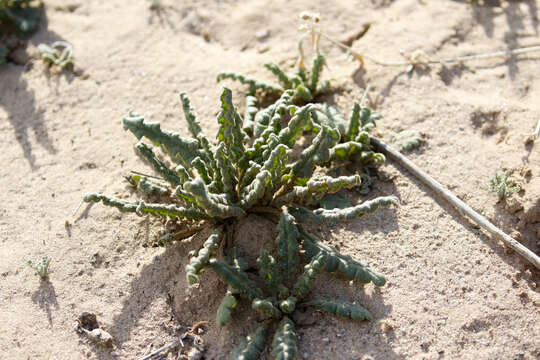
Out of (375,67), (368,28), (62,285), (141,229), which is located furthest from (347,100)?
(62,285)

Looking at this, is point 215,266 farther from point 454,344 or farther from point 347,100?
point 347,100

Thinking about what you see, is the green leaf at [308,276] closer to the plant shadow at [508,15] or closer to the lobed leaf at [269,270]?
Answer: the lobed leaf at [269,270]

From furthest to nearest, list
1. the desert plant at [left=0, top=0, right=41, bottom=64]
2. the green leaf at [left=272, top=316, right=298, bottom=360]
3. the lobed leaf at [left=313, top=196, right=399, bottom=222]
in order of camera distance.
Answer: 1. the desert plant at [left=0, top=0, right=41, bottom=64]
2. the lobed leaf at [left=313, top=196, right=399, bottom=222]
3. the green leaf at [left=272, top=316, right=298, bottom=360]

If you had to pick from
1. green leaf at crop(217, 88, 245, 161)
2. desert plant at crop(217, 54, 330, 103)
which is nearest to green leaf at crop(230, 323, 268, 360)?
green leaf at crop(217, 88, 245, 161)

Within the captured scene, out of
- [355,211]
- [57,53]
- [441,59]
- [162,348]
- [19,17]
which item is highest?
[19,17]

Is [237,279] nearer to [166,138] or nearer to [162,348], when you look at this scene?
[162,348]

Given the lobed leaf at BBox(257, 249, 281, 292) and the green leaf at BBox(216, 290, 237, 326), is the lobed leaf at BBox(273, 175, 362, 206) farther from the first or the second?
the green leaf at BBox(216, 290, 237, 326)

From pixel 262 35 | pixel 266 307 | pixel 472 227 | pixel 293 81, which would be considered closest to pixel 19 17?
pixel 262 35
